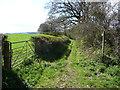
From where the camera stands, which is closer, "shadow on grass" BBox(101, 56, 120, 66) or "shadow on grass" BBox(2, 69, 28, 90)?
"shadow on grass" BBox(2, 69, 28, 90)

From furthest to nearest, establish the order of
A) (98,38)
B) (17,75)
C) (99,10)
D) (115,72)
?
1. (98,38)
2. (99,10)
3. (115,72)
4. (17,75)

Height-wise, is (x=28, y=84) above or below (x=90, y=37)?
below

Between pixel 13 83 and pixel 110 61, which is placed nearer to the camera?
pixel 13 83

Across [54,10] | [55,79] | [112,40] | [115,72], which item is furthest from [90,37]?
[54,10]

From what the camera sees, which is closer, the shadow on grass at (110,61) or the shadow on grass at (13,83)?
the shadow on grass at (13,83)

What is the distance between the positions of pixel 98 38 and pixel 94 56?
2024 mm

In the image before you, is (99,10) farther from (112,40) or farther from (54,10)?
(54,10)

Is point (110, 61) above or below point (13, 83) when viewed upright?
above

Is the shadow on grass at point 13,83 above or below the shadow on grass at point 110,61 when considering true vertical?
below

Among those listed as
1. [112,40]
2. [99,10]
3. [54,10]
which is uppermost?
[54,10]

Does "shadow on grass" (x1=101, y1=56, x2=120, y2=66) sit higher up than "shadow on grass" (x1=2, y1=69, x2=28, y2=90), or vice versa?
"shadow on grass" (x1=101, y1=56, x2=120, y2=66)

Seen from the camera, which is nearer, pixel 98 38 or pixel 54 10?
pixel 98 38

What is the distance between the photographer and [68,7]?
1862 centimetres

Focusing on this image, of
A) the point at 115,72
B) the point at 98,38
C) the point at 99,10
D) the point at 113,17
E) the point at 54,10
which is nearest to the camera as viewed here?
the point at 115,72
